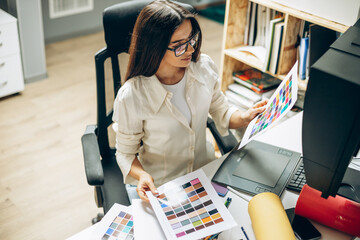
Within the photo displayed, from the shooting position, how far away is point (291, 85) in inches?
51.4

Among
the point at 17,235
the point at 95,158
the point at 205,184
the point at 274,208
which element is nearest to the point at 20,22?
the point at 17,235

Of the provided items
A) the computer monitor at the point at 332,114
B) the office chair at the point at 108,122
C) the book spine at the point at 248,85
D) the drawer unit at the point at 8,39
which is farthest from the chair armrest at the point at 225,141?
the drawer unit at the point at 8,39

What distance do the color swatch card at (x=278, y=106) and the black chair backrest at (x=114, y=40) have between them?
48 centimetres

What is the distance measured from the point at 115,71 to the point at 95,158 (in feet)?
1.21

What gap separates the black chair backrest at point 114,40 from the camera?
1.59 meters

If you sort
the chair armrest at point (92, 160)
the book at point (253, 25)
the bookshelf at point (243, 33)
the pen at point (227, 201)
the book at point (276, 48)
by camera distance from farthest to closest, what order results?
the book at point (253, 25) < the book at point (276, 48) < the bookshelf at point (243, 33) < the chair armrest at point (92, 160) < the pen at point (227, 201)

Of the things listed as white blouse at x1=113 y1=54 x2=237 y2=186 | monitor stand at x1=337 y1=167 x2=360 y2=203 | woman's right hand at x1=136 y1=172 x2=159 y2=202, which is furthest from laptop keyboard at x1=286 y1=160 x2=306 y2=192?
woman's right hand at x1=136 y1=172 x2=159 y2=202

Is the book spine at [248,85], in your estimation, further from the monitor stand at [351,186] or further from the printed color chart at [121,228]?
the printed color chart at [121,228]

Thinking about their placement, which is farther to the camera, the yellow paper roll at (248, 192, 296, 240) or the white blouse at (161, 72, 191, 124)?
the white blouse at (161, 72, 191, 124)

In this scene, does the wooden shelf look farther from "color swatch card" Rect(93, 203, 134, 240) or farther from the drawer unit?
the drawer unit

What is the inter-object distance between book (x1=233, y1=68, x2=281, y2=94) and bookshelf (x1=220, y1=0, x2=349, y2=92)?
2.0 inches

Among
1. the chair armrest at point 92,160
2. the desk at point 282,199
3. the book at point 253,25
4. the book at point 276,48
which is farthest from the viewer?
the book at point 253,25

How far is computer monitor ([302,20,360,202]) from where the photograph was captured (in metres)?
0.99

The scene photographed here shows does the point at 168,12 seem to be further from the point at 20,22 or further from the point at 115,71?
the point at 20,22
